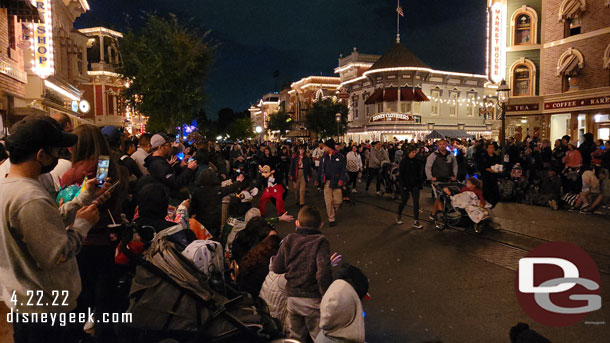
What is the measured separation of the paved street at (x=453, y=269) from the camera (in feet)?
15.1

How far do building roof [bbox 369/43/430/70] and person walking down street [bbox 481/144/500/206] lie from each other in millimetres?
32625

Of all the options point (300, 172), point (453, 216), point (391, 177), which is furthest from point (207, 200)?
point (391, 177)

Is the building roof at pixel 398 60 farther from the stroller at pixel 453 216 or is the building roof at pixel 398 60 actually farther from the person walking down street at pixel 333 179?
the stroller at pixel 453 216

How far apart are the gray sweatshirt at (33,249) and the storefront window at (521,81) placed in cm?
2763

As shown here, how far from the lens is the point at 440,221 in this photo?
951 centimetres

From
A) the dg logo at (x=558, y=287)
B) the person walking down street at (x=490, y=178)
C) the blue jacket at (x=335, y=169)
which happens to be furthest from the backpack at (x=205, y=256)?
the person walking down street at (x=490, y=178)

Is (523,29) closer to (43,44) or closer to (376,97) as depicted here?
(376,97)

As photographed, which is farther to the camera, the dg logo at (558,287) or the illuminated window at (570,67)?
the illuminated window at (570,67)

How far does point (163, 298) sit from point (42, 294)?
1.09 meters

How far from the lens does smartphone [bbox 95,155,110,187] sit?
3.09m

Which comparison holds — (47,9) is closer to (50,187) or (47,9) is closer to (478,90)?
(50,187)

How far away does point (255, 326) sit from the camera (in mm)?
3580

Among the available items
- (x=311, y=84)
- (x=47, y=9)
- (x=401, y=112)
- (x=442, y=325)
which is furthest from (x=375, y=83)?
(x=442, y=325)

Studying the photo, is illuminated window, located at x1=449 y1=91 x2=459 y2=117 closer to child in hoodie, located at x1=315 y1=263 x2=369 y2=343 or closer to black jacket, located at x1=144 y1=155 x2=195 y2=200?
black jacket, located at x1=144 y1=155 x2=195 y2=200
